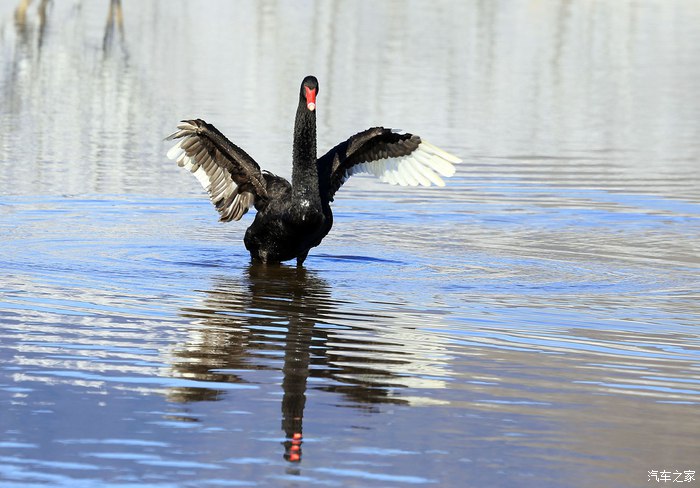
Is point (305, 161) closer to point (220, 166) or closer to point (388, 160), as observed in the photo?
point (220, 166)

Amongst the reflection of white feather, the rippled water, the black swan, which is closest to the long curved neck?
the black swan

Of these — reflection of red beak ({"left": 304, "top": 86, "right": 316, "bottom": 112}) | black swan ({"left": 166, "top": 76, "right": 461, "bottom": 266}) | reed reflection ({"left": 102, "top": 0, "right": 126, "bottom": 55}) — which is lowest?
black swan ({"left": 166, "top": 76, "right": 461, "bottom": 266})

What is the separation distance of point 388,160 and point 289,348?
499 cm

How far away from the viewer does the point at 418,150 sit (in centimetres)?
1325

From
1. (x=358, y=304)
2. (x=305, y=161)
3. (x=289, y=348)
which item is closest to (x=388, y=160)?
(x=305, y=161)

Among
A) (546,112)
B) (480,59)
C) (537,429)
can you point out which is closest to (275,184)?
(537,429)

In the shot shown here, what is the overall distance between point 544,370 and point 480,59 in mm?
28327

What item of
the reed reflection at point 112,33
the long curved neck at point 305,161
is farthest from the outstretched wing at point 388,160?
the reed reflection at point 112,33

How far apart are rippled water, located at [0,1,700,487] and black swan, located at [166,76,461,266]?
14.1 inches

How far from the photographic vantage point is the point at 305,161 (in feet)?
39.7

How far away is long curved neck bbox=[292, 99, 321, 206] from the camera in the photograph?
11969 millimetres

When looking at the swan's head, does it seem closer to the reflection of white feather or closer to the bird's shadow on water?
the reflection of white feather

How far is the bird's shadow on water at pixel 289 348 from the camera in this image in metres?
7.32

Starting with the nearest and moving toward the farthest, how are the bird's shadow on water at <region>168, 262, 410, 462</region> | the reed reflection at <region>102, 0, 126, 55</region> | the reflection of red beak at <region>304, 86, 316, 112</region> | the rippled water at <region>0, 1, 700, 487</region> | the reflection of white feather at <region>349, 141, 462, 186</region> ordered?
the rippled water at <region>0, 1, 700, 487</region>
the bird's shadow on water at <region>168, 262, 410, 462</region>
the reflection of red beak at <region>304, 86, 316, 112</region>
the reflection of white feather at <region>349, 141, 462, 186</region>
the reed reflection at <region>102, 0, 126, 55</region>
